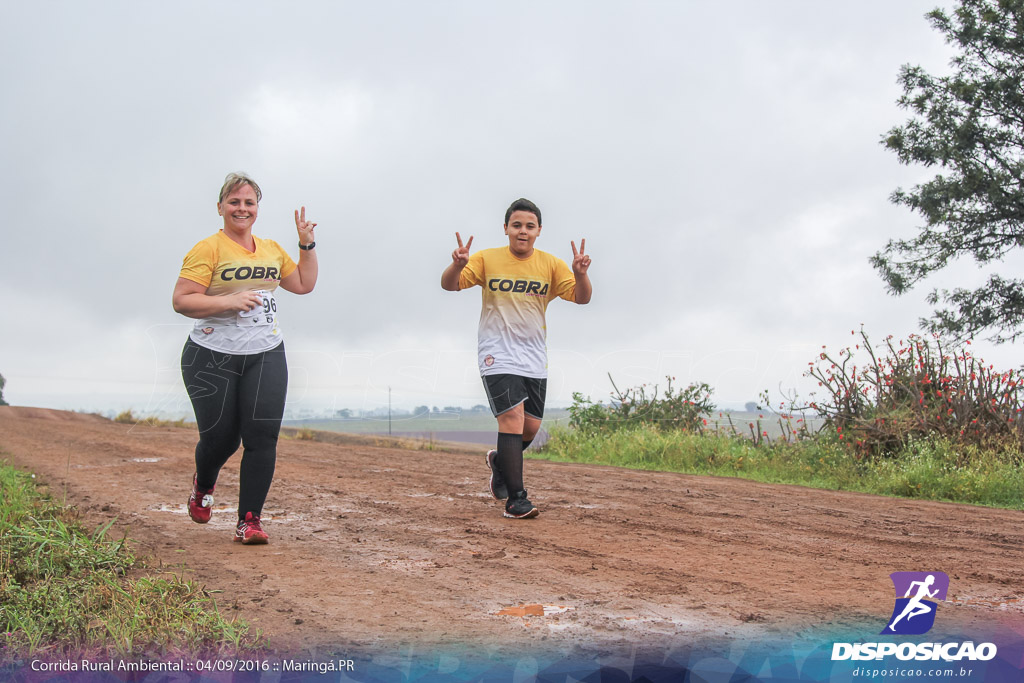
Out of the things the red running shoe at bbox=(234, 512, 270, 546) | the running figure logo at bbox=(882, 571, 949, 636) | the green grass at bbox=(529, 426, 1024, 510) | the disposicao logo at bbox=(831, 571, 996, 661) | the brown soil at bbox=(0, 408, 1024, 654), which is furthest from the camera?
the green grass at bbox=(529, 426, 1024, 510)

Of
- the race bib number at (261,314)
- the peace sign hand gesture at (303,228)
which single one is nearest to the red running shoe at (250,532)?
the race bib number at (261,314)

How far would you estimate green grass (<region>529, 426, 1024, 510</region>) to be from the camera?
9.28 meters

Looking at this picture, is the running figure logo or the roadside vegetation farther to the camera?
the roadside vegetation

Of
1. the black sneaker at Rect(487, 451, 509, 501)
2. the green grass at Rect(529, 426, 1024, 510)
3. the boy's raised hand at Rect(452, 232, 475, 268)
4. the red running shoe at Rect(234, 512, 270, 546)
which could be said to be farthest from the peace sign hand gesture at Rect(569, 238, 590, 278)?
the green grass at Rect(529, 426, 1024, 510)

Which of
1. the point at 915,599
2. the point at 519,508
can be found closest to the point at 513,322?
the point at 519,508

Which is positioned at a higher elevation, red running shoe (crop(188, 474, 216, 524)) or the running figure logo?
red running shoe (crop(188, 474, 216, 524))

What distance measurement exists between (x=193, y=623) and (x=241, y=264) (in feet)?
7.47

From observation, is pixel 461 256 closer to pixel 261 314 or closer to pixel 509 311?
pixel 509 311

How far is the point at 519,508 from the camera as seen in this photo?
616 centimetres

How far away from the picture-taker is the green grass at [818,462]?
9281 millimetres

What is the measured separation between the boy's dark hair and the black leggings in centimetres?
200

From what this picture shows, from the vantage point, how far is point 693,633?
3445 mm

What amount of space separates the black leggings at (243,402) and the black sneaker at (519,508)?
183 cm

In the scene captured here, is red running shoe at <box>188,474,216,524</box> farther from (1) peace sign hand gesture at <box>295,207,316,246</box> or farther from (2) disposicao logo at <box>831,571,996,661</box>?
(2) disposicao logo at <box>831,571,996,661</box>
